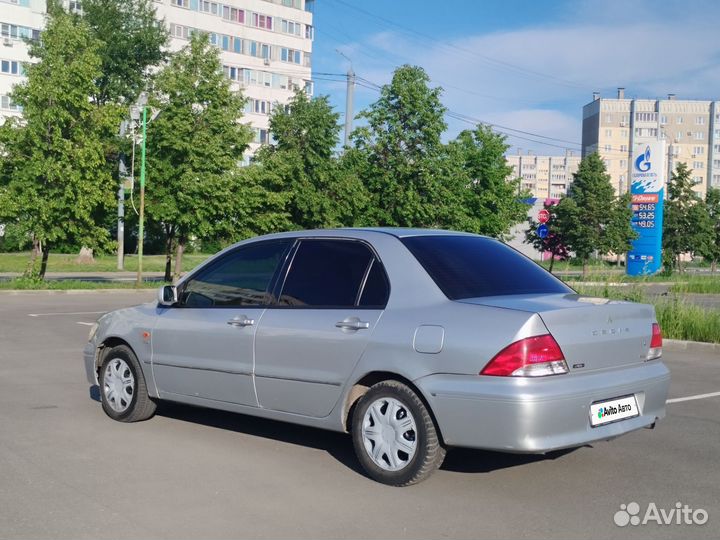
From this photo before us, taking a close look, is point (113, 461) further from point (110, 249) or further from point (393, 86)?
point (393, 86)

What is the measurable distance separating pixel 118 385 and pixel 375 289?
2.98m

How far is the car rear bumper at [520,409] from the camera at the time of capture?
4.97 metres

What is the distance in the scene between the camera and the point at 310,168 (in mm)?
36750

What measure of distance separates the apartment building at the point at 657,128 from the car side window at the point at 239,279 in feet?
488

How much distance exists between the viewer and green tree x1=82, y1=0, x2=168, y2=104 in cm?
5566

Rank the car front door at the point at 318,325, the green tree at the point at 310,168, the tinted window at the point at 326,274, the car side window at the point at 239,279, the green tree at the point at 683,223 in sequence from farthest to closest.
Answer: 1. the green tree at the point at 683,223
2. the green tree at the point at 310,168
3. the car side window at the point at 239,279
4. the tinted window at the point at 326,274
5. the car front door at the point at 318,325

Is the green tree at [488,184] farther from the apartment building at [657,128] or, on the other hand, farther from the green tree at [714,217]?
the apartment building at [657,128]

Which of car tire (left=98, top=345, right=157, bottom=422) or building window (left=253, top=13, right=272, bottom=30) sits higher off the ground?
building window (left=253, top=13, right=272, bottom=30)

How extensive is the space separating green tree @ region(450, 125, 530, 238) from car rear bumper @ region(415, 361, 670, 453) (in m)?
35.4

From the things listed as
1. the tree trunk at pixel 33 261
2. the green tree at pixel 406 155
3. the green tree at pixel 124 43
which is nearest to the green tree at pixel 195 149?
the tree trunk at pixel 33 261

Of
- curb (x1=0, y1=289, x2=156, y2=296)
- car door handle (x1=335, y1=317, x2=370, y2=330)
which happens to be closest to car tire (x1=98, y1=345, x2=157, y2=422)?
car door handle (x1=335, y1=317, x2=370, y2=330)

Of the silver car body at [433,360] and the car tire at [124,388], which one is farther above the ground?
the silver car body at [433,360]

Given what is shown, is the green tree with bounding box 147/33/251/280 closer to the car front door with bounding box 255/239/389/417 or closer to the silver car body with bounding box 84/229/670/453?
the silver car body with bounding box 84/229/670/453

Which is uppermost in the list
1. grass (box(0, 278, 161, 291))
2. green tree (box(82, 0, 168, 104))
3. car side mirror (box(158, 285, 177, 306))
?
green tree (box(82, 0, 168, 104))
